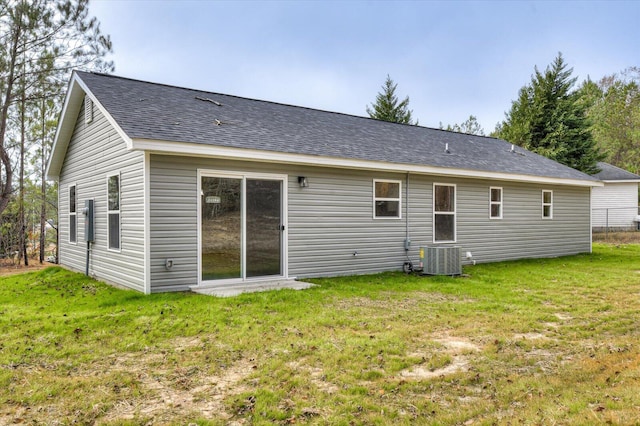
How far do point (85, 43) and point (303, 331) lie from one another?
13.5 meters

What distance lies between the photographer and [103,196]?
28.2ft

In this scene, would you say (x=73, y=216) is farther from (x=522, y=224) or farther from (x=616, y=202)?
(x=616, y=202)

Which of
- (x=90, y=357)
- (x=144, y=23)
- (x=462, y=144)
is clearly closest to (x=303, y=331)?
(x=90, y=357)

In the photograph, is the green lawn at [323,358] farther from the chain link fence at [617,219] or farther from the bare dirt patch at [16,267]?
the chain link fence at [617,219]

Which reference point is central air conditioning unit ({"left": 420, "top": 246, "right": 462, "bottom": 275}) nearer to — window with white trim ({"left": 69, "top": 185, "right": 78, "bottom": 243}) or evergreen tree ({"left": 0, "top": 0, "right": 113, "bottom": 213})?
window with white trim ({"left": 69, "top": 185, "right": 78, "bottom": 243})

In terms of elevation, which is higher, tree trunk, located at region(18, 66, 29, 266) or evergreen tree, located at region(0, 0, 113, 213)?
evergreen tree, located at region(0, 0, 113, 213)

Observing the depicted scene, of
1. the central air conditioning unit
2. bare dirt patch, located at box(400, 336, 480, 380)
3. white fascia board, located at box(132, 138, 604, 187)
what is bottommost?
bare dirt patch, located at box(400, 336, 480, 380)

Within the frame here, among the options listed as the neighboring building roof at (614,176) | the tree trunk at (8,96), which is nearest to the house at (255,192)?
the tree trunk at (8,96)

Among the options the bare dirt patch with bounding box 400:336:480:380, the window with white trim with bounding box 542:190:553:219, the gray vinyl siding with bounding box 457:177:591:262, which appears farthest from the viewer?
the window with white trim with bounding box 542:190:553:219

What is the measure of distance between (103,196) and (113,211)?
29.9 inches

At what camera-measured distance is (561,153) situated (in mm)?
23141

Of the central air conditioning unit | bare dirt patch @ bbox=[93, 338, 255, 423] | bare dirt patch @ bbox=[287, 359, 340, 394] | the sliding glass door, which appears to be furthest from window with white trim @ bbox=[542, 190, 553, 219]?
bare dirt patch @ bbox=[93, 338, 255, 423]

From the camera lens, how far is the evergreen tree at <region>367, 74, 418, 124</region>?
31.6 m

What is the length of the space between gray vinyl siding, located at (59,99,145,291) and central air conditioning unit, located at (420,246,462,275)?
577 centimetres
